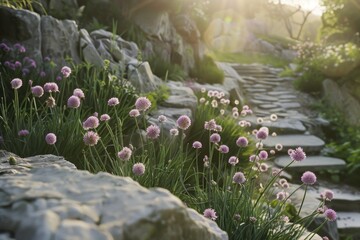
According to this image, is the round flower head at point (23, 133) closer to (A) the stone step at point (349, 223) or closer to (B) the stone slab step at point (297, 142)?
(A) the stone step at point (349, 223)

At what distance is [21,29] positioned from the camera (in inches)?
201

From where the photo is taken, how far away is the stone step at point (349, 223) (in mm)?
4844

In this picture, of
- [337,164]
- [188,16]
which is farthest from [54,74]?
[188,16]

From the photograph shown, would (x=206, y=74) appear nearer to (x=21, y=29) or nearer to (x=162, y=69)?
(x=162, y=69)

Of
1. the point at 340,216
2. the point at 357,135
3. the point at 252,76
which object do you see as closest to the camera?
the point at 340,216

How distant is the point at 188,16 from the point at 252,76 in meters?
3.97

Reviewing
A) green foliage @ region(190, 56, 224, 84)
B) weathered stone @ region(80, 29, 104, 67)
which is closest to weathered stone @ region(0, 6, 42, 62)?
weathered stone @ region(80, 29, 104, 67)

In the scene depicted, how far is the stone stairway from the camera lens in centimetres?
554

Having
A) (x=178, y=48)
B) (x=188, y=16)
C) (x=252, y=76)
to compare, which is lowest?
(x=252, y=76)

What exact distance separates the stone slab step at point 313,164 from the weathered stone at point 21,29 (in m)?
4.16

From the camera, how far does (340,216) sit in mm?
5254

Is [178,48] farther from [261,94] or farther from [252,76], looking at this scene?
[252,76]

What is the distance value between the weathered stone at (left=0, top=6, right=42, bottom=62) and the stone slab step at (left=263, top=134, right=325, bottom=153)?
414 cm

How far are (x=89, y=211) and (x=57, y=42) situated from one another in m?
4.79
